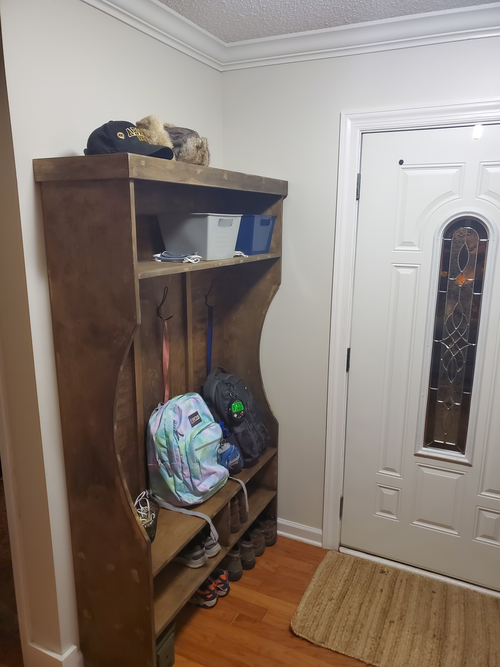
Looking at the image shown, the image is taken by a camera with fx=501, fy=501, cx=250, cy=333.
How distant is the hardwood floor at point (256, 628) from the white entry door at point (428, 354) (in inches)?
18.9

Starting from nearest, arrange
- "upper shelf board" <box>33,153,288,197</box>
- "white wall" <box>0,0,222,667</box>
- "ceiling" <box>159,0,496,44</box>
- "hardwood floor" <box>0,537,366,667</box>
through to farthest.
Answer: "upper shelf board" <box>33,153,288,197</box>
"white wall" <box>0,0,222,667</box>
"ceiling" <box>159,0,496,44</box>
"hardwood floor" <box>0,537,366,667</box>

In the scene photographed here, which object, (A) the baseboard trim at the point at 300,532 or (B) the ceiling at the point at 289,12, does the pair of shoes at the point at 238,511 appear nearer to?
(A) the baseboard trim at the point at 300,532

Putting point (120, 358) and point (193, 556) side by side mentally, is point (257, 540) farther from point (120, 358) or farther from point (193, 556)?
point (120, 358)

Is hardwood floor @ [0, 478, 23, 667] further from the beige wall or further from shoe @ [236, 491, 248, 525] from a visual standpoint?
shoe @ [236, 491, 248, 525]

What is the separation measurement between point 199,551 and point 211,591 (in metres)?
0.25

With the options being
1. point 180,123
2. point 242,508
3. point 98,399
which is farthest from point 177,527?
point 180,123

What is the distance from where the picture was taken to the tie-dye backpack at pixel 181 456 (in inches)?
74.1

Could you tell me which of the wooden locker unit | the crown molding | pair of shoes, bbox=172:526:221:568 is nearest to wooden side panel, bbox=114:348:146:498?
the wooden locker unit

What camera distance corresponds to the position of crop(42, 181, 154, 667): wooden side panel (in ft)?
4.57

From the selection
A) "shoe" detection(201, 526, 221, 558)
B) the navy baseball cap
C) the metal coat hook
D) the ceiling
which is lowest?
"shoe" detection(201, 526, 221, 558)

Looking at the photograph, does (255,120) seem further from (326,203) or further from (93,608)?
(93,608)

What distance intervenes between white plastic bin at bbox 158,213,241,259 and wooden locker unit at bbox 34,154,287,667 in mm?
66

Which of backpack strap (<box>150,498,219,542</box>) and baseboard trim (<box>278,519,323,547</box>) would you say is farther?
baseboard trim (<box>278,519,323,547</box>)

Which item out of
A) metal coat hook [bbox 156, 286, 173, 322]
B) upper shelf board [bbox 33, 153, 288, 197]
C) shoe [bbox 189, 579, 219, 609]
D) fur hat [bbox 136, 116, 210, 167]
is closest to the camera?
upper shelf board [bbox 33, 153, 288, 197]
